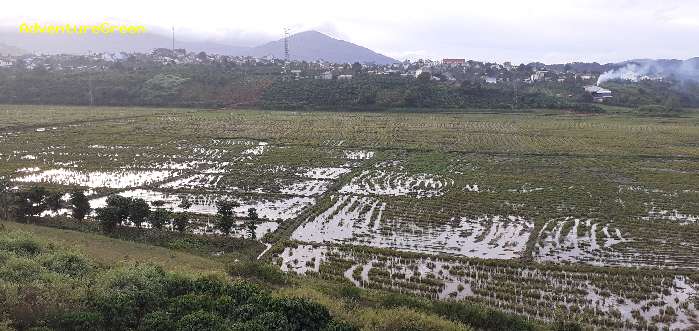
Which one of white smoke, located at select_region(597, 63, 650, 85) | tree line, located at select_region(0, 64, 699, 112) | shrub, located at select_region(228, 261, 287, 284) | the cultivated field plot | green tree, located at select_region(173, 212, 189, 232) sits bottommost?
the cultivated field plot

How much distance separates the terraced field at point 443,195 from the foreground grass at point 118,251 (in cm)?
278

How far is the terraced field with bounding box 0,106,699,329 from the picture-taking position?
579 inches

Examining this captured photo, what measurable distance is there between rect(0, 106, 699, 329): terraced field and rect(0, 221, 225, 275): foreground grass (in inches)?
109

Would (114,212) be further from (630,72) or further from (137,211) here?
(630,72)

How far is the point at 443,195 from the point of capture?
25.0 meters

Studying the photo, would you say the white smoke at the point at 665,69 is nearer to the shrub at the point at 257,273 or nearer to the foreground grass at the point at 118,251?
the shrub at the point at 257,273

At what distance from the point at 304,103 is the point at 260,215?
2078 inches

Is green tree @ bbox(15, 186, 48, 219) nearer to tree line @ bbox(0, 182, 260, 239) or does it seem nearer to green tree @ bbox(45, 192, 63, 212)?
tree line @ bbox(0, 182, 260, 239)

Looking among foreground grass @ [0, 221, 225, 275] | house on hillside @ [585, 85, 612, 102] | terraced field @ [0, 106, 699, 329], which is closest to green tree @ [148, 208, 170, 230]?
foreground grass @ [0, 221, 225, 275]

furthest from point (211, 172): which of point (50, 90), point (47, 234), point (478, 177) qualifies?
point (50, 90)

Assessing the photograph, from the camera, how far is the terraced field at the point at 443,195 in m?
14.7

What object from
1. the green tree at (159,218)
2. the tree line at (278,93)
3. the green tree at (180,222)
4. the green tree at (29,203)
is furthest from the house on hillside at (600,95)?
the green tree at (29,203)

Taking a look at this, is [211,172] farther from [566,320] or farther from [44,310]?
[566,320]

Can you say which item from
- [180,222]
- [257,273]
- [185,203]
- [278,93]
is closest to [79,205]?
[180,222]
